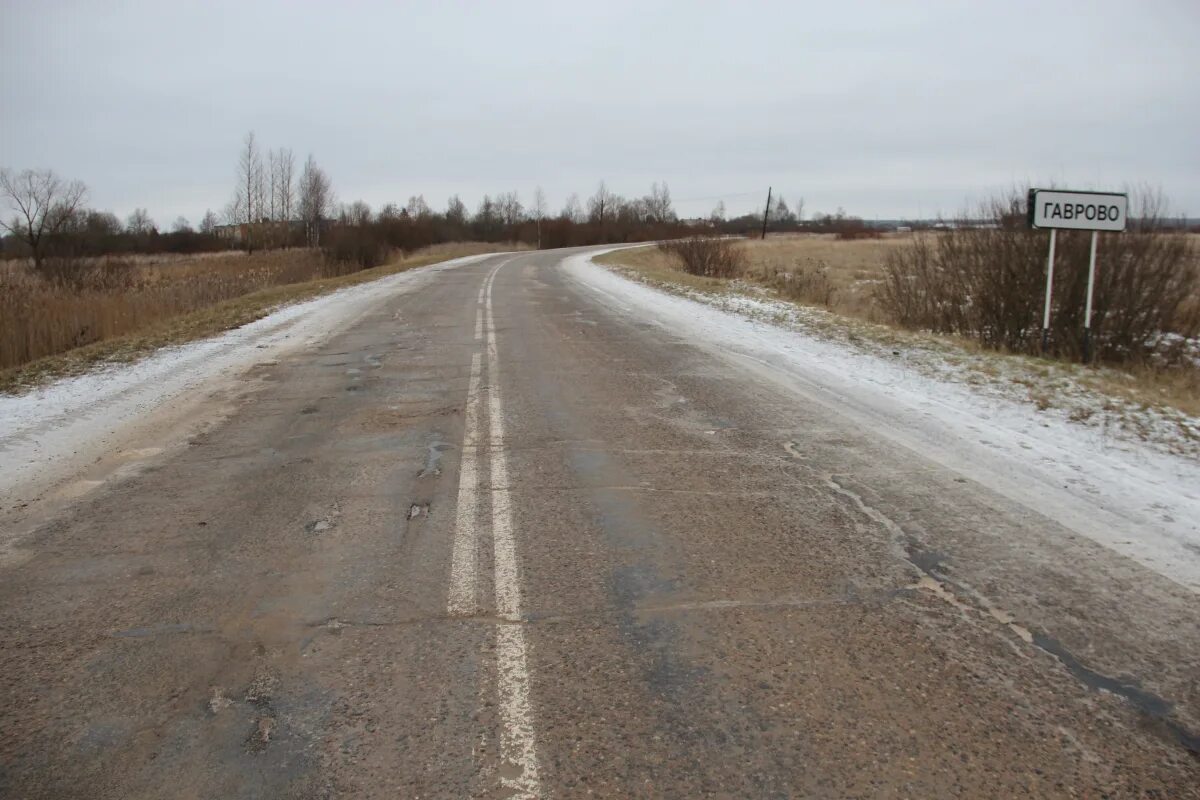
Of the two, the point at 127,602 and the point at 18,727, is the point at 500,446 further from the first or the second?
the point at 18,727

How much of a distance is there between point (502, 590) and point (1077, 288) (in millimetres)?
11935

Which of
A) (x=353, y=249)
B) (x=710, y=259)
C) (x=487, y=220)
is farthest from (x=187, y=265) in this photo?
(x=487, y=220)

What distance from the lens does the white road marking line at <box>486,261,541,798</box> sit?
2430 millimetres

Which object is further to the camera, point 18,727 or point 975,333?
point 975,333

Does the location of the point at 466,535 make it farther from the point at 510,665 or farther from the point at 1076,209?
the point at 1076,209

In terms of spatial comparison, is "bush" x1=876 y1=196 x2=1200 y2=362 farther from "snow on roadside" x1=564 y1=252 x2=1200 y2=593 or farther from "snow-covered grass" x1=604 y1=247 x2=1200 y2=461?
"snow on roadside" x1=564 y1=252 x2=1200 y2=593

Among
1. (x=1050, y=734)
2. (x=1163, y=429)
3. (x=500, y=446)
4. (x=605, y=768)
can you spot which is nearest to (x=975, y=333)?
(x=1163, y=429)

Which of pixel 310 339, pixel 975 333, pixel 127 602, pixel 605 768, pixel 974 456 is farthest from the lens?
pixel 975 333

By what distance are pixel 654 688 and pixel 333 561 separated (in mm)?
1953

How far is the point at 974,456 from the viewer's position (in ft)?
19.0

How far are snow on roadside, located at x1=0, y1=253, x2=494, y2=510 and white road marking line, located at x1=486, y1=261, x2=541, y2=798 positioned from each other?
10.7 feet

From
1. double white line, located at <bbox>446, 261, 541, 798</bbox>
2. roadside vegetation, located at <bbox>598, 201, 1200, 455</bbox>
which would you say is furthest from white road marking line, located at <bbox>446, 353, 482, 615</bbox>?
roadside vegetation, located at <bbox>598, 201, 1200, 455</bbox>

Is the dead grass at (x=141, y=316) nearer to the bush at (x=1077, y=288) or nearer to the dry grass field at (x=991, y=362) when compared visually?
the dry grass field at (x=991, y=362)

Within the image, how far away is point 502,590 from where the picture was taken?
362cm
